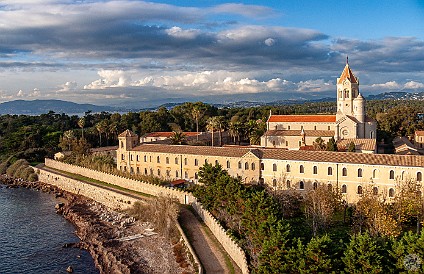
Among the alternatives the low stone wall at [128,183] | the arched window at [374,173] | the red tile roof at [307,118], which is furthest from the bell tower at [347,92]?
the low stone wall at [128,183]

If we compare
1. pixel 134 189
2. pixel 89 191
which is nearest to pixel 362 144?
pixel 134 189

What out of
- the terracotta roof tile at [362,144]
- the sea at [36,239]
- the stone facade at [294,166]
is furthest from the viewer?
the terracotta roof tile at [362,144]

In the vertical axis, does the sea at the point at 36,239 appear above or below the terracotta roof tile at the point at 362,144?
below

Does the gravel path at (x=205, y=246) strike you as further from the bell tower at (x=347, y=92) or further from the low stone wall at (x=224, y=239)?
the bell tower at (x=347, y=92)

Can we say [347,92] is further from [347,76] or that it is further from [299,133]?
[299,133]

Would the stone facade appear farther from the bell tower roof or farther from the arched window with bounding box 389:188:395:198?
the bell tower roof

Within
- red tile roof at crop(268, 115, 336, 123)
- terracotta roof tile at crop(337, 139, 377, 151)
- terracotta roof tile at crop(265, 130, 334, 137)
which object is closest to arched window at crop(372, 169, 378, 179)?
terracotta roof tile at crop(337, 139, 377, 151)
